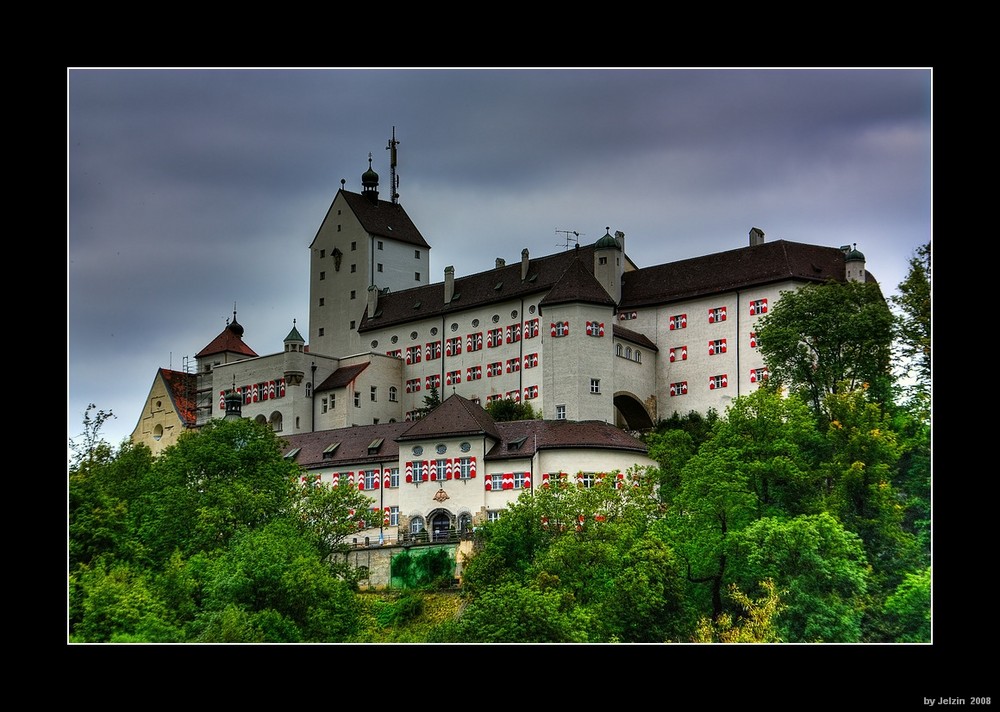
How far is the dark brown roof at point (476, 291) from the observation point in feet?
270

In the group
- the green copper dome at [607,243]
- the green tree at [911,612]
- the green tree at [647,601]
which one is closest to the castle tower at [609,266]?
the green copper dome at [607,243]

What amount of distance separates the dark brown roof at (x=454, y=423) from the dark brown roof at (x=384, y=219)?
28.8 m

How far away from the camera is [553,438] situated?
65.8 meters

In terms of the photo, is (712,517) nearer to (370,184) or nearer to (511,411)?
(511,411)

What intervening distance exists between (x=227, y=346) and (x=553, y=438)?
3316 centimetres

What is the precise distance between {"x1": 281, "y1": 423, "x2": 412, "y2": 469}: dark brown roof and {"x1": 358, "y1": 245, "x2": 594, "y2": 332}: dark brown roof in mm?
13399

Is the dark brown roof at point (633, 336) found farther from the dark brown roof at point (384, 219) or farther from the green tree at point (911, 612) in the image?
the green tree at point (911, 612)

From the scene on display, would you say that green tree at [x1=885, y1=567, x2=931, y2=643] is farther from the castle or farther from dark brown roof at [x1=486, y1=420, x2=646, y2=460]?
dark brown roof at [x1=486, y1=420, x2=646, y2=460]

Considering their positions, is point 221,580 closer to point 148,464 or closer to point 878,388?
point 148,464

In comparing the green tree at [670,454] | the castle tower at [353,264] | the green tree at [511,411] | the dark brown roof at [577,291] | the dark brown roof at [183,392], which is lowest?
the green tree at [670,454]

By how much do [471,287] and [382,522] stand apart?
24.4 meters
